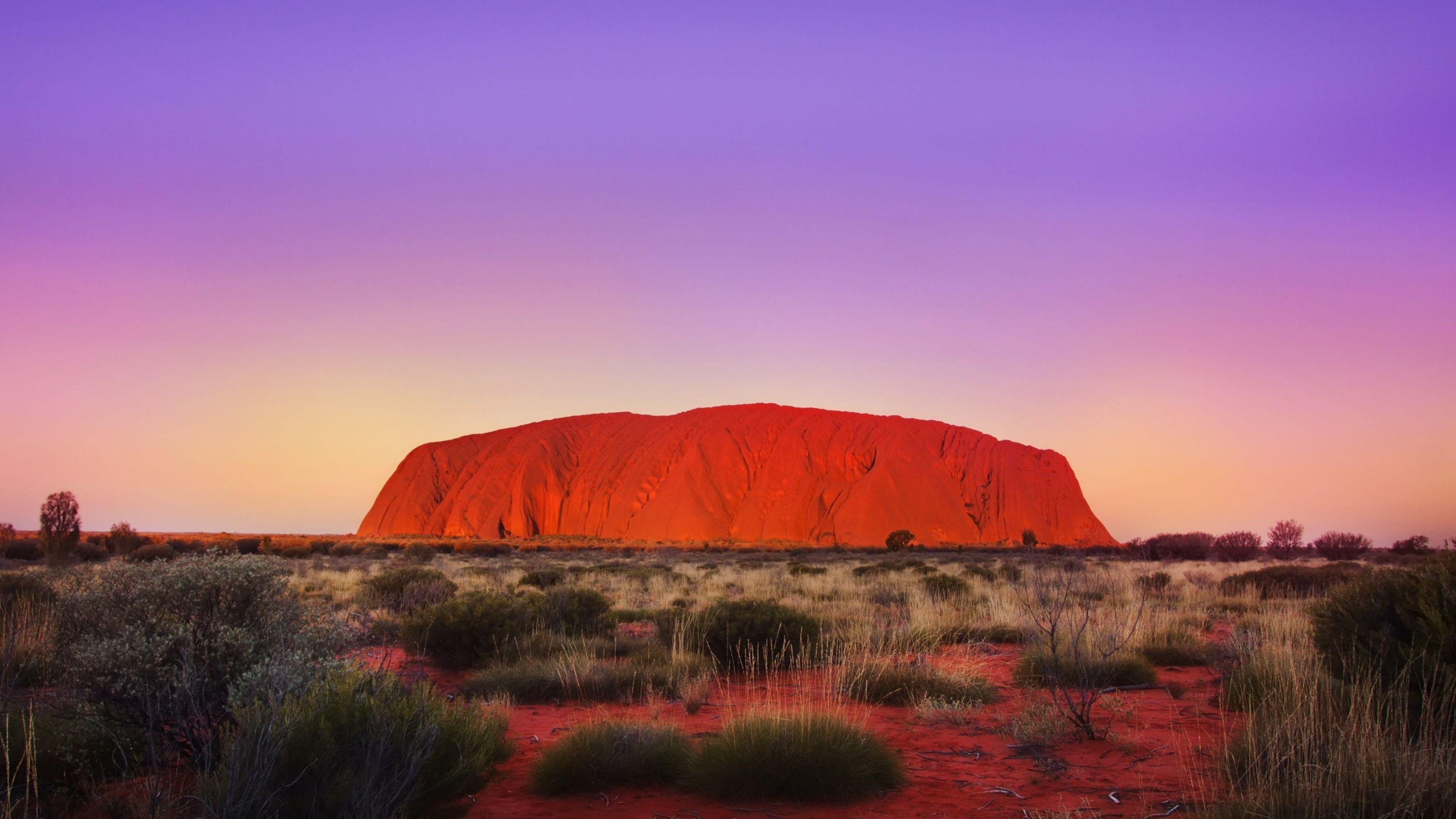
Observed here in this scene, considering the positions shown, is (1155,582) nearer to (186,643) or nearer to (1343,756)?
(1343,756)

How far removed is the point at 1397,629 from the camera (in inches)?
215

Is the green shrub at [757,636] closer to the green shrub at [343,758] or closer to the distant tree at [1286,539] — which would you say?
the green shrub at [343,758]

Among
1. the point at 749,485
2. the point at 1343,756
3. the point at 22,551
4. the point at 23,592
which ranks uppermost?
the point at 749,485

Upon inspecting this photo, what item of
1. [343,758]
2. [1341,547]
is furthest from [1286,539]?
[343,758]

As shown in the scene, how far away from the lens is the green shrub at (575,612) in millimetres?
10711

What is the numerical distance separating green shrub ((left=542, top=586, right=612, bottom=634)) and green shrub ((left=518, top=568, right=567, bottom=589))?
5945 millimetres

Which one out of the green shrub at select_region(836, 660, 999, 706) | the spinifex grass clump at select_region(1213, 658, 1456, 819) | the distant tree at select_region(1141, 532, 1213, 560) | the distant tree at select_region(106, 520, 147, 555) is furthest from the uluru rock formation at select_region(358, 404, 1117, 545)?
the spinifex grass clump at select_region(1213, 658, 1456, 819)

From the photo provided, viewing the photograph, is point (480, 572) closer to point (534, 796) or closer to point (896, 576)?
point (896, 576)

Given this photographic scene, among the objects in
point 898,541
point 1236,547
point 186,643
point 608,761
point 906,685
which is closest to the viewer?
point 186,643

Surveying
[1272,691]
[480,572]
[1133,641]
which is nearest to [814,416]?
[480,572]

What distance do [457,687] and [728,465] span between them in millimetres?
60475

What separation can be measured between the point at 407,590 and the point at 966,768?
10231 millimetres

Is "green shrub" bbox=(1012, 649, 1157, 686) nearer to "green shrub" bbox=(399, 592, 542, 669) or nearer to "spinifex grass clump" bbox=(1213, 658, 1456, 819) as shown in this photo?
"spinifex grass clump" bbox=(1213, 658, 1456, 819)

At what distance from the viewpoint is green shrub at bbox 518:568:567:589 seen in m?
18.2
